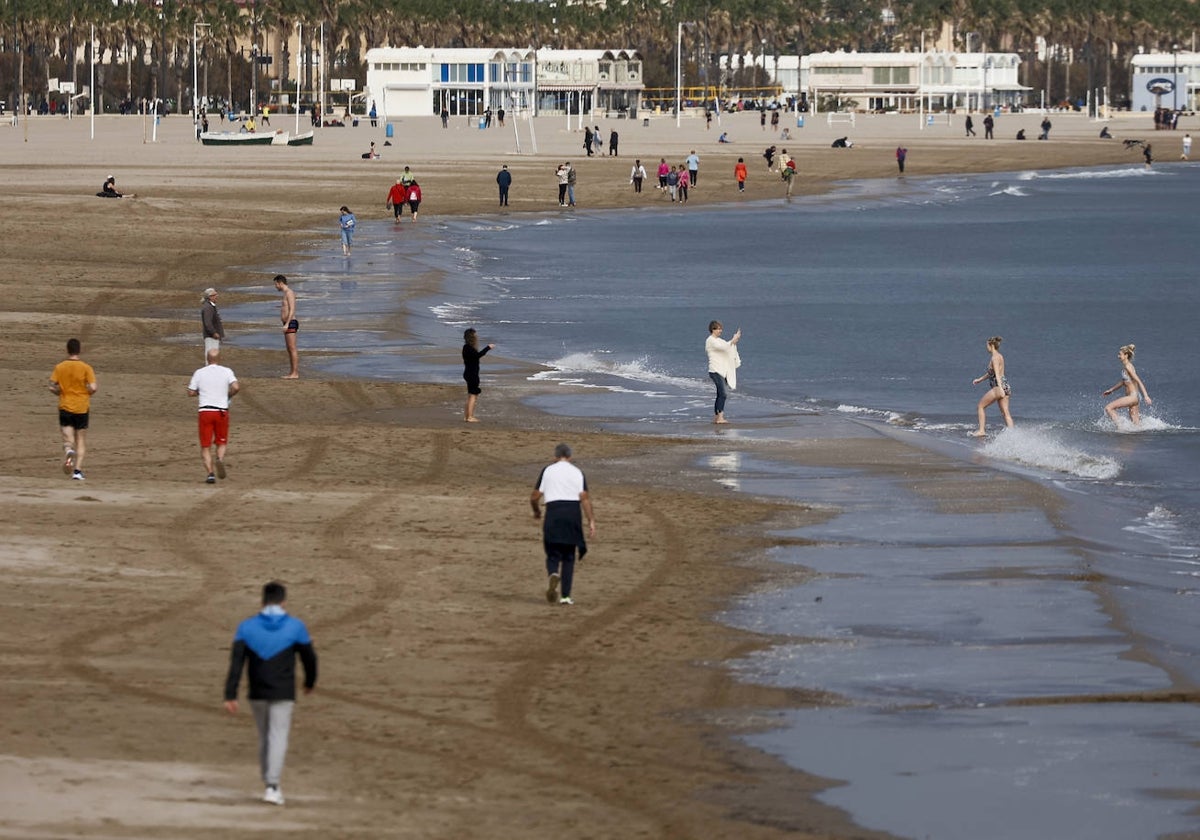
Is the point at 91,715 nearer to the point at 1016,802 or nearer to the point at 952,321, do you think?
the point at 1016,802

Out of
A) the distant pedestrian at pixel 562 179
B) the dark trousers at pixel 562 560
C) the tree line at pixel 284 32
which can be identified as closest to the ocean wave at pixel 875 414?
the dark trousers at pixel 562 560

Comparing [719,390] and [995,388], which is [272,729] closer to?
[719,390]

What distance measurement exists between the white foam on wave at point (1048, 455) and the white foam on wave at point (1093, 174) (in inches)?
2990

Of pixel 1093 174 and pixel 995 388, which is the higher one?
Answer: pixel 1093 174

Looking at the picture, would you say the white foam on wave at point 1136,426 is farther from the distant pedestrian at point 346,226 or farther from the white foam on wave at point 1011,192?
the white foam on wave at point 1011,192

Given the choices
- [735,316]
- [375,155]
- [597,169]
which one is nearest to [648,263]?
[735,316]

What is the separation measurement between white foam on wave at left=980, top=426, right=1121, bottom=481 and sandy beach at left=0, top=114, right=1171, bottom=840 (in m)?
1.43

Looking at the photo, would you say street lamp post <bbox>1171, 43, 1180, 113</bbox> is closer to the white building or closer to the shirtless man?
the white building

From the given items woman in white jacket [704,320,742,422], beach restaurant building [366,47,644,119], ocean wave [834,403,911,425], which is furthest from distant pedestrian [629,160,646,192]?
beach restaurant building [366,47,644,119]

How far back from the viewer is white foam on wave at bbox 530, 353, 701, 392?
3164 cm

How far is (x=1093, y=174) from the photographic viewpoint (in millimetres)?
106875

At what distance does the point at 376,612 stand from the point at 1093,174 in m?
96.6

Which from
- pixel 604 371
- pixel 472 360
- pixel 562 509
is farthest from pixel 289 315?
pixel 562 509

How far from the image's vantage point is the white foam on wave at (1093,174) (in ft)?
334
